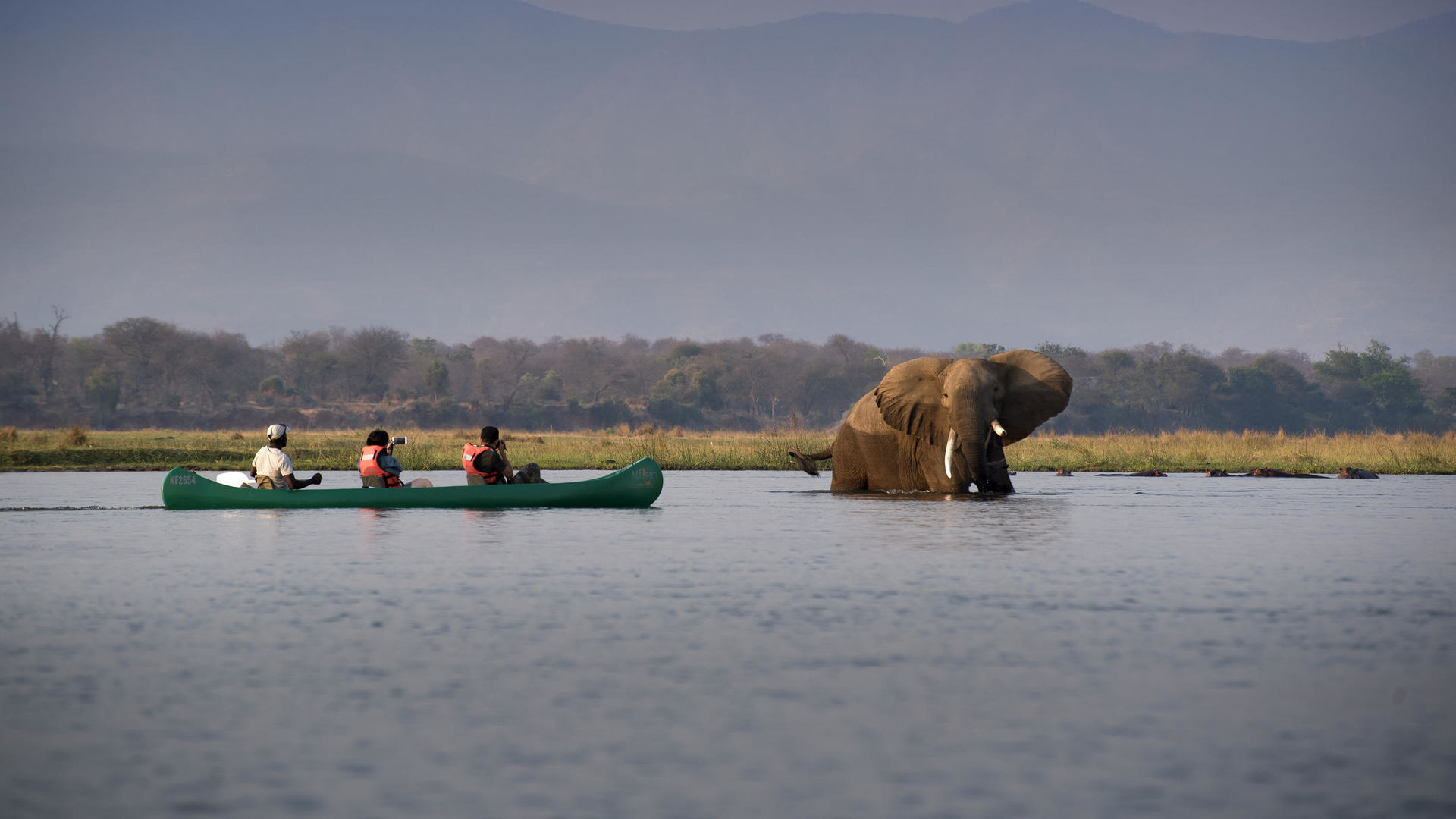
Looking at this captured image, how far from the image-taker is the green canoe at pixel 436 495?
60.2 feet

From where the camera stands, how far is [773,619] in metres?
9.52

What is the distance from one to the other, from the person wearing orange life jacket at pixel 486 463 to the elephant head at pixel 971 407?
6308mm

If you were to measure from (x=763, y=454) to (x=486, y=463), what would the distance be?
59.3 ft

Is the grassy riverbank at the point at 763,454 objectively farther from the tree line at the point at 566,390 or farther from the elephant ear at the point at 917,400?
the tree line at the point at 566,390

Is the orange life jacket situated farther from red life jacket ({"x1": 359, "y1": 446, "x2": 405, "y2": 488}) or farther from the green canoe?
red life jacket ({"x1": 359, "y1": 446, "x2": 405, "y2": 488})

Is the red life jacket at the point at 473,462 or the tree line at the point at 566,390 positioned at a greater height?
the tree line at the point at 566,390

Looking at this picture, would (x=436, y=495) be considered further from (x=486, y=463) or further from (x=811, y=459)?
(x=811, y=459)

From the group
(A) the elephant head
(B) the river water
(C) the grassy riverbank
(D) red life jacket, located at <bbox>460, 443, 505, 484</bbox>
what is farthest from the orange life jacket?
(C) the grassy riverbank

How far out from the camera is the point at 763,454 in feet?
121

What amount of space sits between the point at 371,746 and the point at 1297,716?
4.00m

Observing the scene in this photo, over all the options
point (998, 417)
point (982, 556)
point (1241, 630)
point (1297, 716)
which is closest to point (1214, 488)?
point (998, 417)

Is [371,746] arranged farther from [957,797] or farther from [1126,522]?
[1126,522]

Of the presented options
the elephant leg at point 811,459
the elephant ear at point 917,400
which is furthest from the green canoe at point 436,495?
the elephant leg at point 811,459

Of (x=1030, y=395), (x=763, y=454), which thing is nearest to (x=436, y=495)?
(x=1030, y=395)
